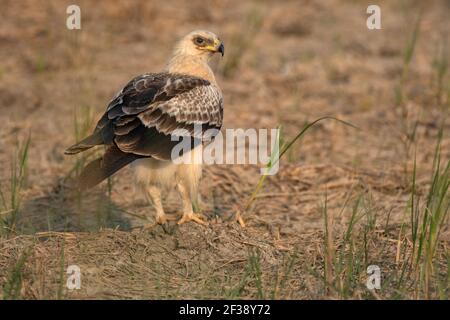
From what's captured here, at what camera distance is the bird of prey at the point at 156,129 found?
5371 mm

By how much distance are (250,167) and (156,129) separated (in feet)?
7.39

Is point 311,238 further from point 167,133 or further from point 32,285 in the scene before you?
point 32,285

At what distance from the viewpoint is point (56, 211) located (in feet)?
21.9

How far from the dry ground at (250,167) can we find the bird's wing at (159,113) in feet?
2.08

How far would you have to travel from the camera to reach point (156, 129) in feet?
18.4

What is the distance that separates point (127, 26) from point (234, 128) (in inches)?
151
